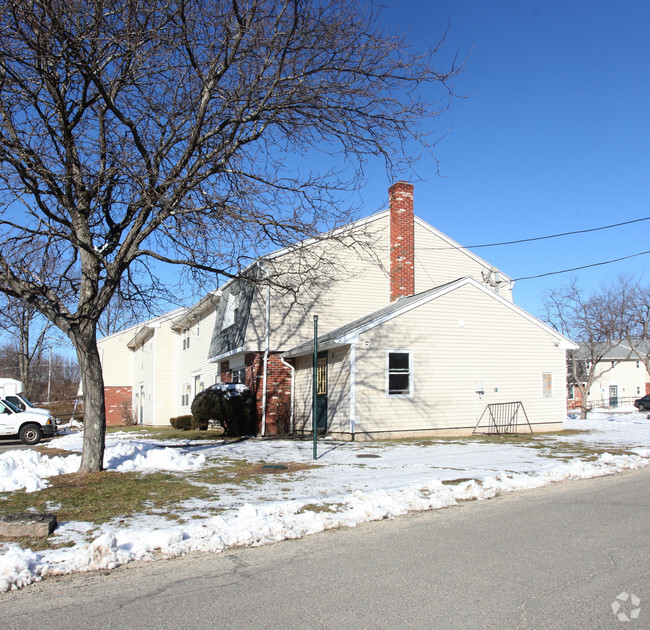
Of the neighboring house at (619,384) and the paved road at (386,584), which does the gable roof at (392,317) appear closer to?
the paved road at (386,584)

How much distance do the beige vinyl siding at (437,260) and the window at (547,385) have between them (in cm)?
437

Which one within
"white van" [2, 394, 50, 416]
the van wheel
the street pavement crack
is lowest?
the van wheel

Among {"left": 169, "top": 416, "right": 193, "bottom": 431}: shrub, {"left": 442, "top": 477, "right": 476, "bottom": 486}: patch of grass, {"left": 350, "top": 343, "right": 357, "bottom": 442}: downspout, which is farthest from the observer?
{"left": 169, "top": 416, "right": 193, "bottom": 431}: shrub

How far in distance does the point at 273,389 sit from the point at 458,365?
604cm

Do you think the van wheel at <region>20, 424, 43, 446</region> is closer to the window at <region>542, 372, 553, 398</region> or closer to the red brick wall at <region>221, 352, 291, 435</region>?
the red brick wall at <region>221, 352, 291, 435</region>

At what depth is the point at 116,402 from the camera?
4141cm

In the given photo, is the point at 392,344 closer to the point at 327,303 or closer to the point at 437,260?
the point at 327,303

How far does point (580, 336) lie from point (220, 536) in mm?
38221

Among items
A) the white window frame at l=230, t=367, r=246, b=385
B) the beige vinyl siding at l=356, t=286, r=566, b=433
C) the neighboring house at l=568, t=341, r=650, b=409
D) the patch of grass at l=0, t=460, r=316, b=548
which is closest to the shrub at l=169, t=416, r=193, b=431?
the white window frame at l=230, t=367, r=246, b=385

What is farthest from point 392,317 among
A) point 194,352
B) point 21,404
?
point 194,352

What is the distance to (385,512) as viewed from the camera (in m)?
7.53

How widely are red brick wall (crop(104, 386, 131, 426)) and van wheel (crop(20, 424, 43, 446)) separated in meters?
18.7

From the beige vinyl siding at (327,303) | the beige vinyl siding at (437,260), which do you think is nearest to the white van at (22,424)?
the beige vinyl siding at (327,303)

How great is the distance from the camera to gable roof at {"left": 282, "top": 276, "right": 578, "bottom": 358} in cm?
1745
